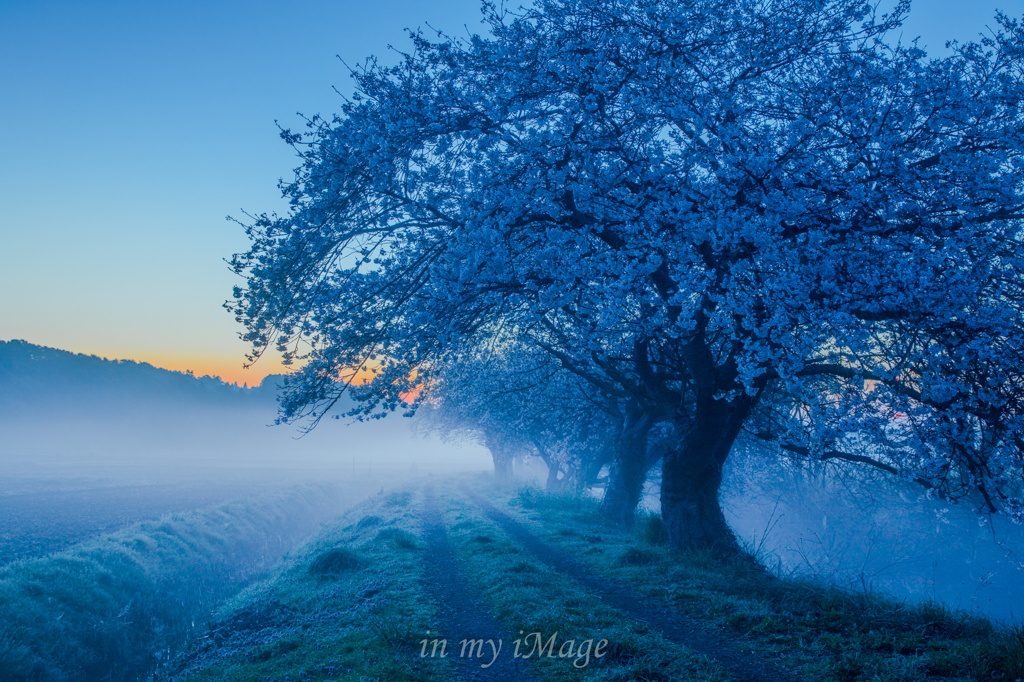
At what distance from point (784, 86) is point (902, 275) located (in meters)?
6.80

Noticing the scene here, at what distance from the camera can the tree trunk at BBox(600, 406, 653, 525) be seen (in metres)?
21.2

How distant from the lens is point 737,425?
13570 mm

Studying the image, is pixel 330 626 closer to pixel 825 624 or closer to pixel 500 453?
pixel 825 624

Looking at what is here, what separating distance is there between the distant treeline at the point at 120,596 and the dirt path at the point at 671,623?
1019 centimetres

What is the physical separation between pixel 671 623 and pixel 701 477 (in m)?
5.64

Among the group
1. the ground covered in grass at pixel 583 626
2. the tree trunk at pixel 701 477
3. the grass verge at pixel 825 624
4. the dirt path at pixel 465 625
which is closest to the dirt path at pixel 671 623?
the ground covered in grass at pixel 583 626

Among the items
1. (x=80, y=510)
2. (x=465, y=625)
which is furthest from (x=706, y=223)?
(x=80, y=510)

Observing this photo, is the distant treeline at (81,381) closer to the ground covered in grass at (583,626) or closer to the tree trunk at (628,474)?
the tree trunk at (628,474)

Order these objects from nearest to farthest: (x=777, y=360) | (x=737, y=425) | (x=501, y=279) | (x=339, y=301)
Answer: (x=777, y=360) → (x=501, y=279) → (x=339, y=301) → (x=737, y=425)

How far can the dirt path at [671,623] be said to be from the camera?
669 centimetres

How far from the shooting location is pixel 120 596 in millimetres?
14953

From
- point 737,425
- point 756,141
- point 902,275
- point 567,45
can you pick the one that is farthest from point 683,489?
point 567,45

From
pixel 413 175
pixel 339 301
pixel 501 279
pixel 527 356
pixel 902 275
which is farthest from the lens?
pixel 527 356

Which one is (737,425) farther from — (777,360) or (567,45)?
(567,45)
